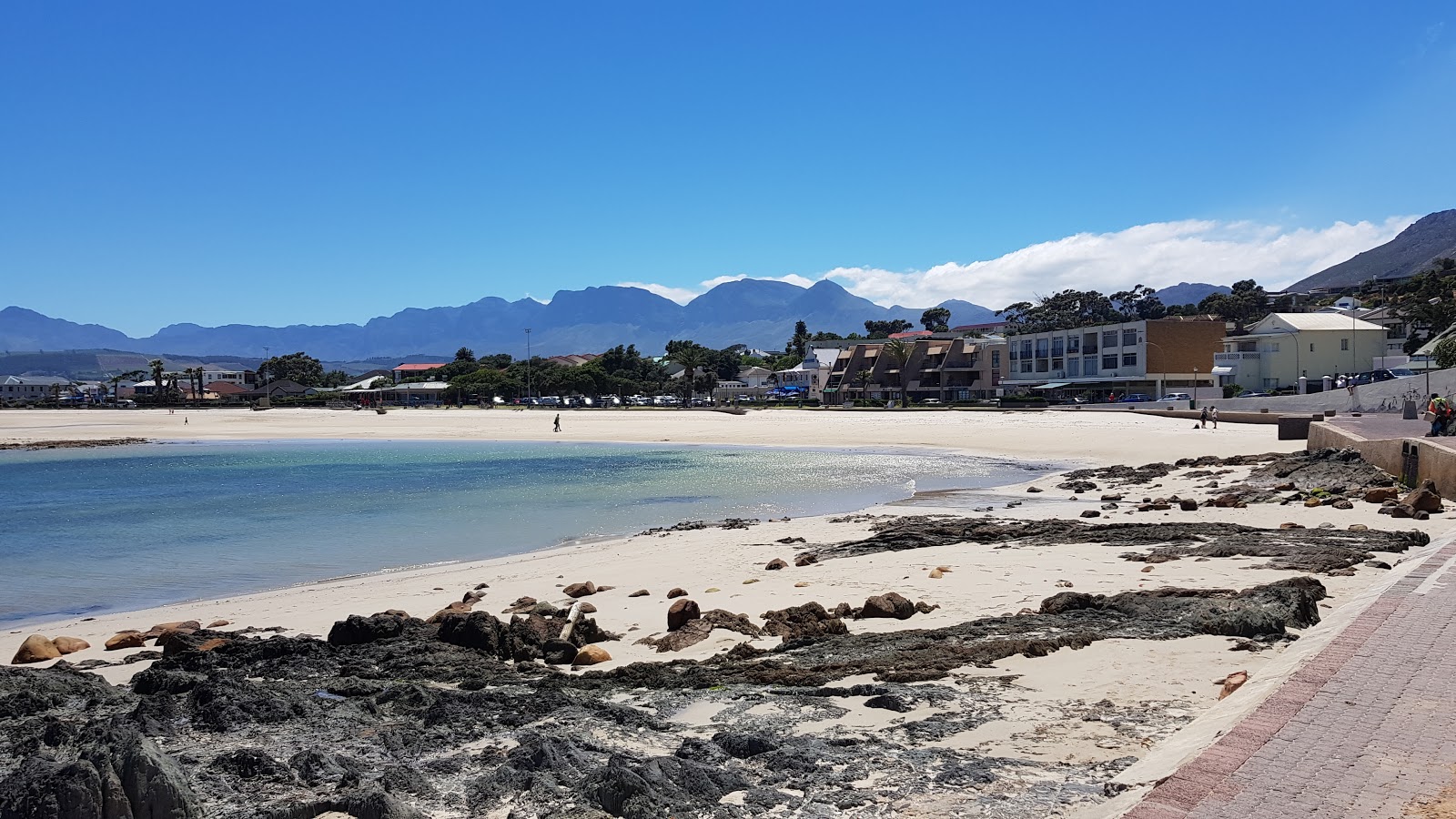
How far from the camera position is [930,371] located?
9662 cm

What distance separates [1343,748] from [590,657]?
5579 mm

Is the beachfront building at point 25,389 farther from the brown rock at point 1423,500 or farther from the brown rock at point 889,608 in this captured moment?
the brown rock at point 1423,500

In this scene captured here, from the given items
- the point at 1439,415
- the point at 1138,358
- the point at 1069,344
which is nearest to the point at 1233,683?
the point at 1439,415

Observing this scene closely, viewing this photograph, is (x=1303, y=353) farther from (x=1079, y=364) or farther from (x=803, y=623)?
(x=803, y=623)

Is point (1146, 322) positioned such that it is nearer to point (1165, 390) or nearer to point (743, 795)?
point (1165, 390)

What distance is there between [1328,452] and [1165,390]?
54.9 metres

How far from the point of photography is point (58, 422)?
82.4 m

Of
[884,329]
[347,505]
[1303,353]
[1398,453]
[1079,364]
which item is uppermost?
[884,329]

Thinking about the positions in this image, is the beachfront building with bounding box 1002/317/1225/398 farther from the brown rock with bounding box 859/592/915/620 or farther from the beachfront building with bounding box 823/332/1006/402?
the brown rock with bounding box 859/592/915/620

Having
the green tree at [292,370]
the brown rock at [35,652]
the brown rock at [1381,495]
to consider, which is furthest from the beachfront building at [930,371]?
the brown rock at [35,652]

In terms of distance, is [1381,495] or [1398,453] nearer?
[1381,495]

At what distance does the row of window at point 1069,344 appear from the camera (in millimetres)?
77062

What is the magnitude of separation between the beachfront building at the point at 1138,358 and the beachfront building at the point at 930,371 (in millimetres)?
9929

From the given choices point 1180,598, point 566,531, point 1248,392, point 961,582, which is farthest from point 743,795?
point 1248,392
